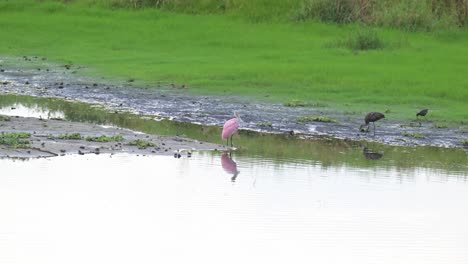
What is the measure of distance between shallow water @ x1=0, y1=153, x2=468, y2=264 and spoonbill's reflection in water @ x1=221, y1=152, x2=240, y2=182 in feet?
0.10

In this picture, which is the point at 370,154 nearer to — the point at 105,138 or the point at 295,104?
the point at 105,138

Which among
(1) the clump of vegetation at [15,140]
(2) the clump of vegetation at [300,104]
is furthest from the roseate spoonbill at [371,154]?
(1) the clump of vegetation at [15,140]

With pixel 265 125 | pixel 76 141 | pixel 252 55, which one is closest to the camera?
pixel 76 141

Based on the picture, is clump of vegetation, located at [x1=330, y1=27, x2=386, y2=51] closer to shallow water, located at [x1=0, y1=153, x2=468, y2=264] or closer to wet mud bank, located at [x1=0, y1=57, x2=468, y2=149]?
wet mud bank, located at [x1=0, y1=57, x2=468, y2=149]

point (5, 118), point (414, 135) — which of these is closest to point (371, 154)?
point (414, 135)

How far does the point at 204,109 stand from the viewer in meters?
21.9

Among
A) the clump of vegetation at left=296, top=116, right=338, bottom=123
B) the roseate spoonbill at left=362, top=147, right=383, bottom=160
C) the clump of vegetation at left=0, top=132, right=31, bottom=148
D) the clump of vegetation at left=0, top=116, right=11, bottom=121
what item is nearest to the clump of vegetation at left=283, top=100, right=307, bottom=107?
the clump of vegetation at left=296, top=116, right=338, bottom=123

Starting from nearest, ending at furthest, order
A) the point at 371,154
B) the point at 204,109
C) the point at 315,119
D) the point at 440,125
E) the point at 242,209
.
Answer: the point at 242,209, the point at 371,154, the point at 440,125, the point at 315,119, the point at 204,109

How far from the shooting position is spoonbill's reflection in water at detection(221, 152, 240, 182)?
1576 cm

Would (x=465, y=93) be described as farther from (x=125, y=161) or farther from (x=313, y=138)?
(x=125, y=161)

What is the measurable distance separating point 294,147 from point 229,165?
2.00 m

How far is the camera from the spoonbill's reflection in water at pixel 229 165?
620 inches

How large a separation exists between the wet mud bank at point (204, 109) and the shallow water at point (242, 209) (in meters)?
2.75

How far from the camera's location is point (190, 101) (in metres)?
22.9
